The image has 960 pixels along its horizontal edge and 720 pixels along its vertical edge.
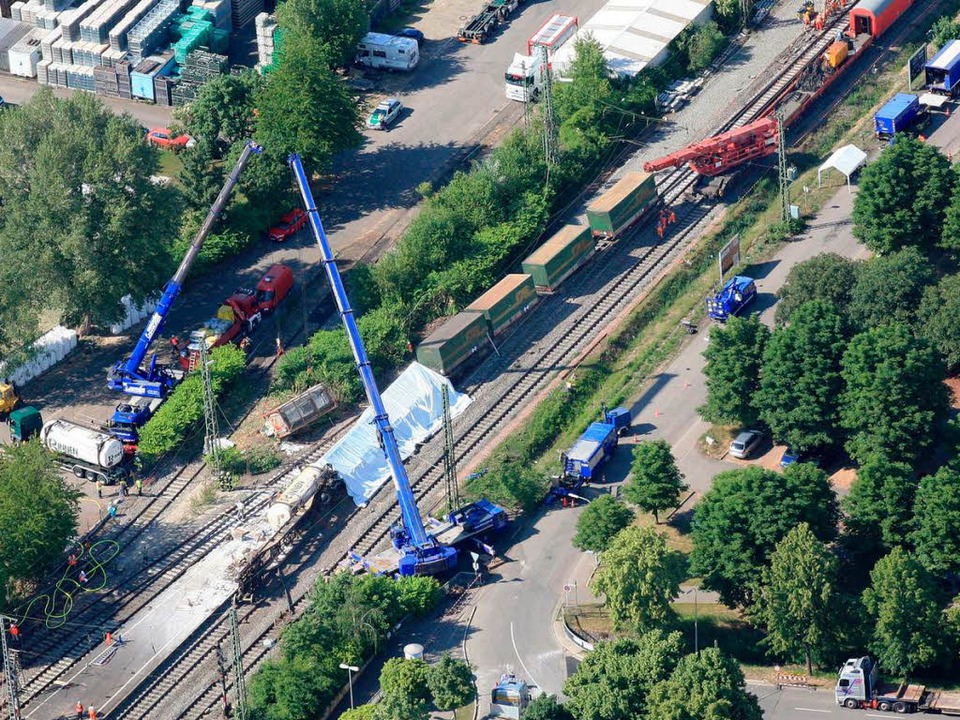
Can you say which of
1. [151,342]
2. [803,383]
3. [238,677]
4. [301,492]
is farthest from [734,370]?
[151,342]

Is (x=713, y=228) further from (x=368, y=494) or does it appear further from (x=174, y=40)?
(x=174, y=40)

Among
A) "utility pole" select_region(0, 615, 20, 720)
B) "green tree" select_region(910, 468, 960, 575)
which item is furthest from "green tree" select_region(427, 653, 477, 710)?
"green tree" select_region(910, 468, 960, 575)

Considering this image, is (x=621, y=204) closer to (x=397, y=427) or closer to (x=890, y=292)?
(x=890, y=292)

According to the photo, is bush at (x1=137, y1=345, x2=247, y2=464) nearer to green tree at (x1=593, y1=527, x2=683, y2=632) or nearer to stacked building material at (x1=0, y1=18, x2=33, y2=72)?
green tree at (x1=593, y1=527, x2=683, y2=632)

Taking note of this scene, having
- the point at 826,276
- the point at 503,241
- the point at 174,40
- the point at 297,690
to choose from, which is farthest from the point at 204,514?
the point at 174,40

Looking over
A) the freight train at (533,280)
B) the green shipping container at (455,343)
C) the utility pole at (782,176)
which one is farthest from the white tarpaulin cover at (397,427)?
the utility pole at (782,176)

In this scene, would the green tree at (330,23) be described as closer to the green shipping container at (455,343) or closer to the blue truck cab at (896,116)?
the green shipping container at (455,343)
